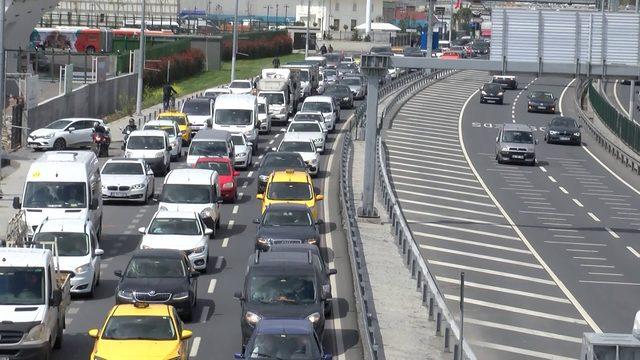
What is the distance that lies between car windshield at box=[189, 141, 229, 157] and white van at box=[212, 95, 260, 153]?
726 centimetres

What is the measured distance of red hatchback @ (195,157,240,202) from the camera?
44.6 m

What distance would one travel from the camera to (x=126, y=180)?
42.8m

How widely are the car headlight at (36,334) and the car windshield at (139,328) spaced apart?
121 centimetres

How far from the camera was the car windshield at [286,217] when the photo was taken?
3478 centimetres

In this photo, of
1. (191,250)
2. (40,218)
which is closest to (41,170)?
(40,218)

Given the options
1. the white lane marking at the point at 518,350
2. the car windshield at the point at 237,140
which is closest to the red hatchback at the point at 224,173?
the car windshield at the point at 237,140

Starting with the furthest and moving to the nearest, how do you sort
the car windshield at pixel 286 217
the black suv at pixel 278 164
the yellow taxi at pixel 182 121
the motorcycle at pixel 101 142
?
the yellow taxi at pixel 182 121, the motorcycle at pixel 101 142, the black suv at pixel 278 164, the car windshield at pixel 286 217

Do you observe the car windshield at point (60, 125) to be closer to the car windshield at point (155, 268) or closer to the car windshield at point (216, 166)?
the car windshield at point (216, 166)

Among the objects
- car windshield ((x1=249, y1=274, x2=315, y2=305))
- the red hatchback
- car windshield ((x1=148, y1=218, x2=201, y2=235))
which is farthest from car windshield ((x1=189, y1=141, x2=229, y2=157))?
car windshield ((x1=249, y1=274, x2=315, y2=305))

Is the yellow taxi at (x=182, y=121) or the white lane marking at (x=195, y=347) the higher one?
the yellow taxi at (x=182, y=121)

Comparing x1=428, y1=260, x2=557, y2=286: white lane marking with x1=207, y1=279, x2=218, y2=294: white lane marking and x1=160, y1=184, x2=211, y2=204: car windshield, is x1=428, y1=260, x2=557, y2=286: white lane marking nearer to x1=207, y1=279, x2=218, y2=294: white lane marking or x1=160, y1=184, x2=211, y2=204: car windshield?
x1=160, y1=184, x2=211, y2=204: car windshield

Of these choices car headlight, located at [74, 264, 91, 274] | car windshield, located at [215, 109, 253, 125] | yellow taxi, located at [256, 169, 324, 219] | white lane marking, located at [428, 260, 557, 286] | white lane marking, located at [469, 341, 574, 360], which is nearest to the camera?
white lane marking, located at [469, 341, 574, 360]

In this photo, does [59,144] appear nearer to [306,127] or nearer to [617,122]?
[306,127]

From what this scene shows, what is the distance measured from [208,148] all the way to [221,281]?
56.8 feet
